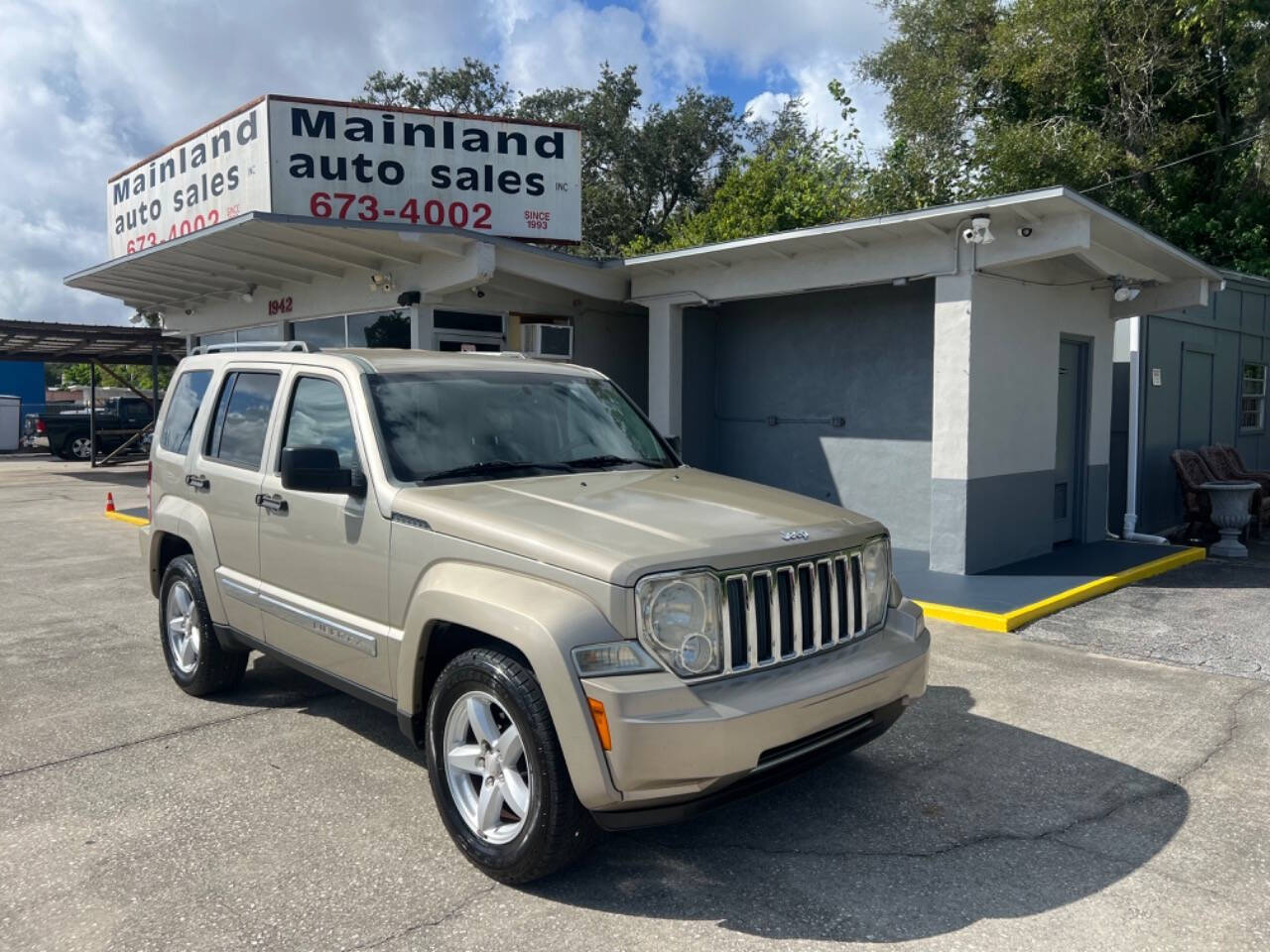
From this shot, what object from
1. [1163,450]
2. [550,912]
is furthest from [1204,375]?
[550,912]

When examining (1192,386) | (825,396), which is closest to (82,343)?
(825,396)

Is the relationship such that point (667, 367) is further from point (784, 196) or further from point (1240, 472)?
point (784, 196)

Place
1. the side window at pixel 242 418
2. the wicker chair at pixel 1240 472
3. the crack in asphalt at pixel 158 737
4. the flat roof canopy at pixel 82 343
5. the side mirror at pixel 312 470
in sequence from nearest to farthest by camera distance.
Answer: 1. the side mirror at pixel 312 470
2. the crack in asphalt at pixel 158 737
3. the side window at pixel 242 418
4. the wicker chair at pixel 1240 472
5. the flat roof canopy at pixel 82 343

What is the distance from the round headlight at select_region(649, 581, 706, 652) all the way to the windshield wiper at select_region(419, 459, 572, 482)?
1327mm

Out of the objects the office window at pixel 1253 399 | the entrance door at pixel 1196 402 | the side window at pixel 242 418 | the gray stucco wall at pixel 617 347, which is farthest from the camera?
the office window at pixel 1253 399

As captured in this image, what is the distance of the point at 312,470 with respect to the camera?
13.4 ft

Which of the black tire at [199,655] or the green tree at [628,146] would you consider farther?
the green tree at [628,146]

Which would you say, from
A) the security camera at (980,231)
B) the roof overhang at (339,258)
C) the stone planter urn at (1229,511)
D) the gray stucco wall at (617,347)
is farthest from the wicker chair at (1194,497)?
the roof overhang at (339,258)

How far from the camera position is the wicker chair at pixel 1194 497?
1209 centimetres

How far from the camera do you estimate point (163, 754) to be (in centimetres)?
487

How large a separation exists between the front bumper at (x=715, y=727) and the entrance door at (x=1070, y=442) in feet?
27.6

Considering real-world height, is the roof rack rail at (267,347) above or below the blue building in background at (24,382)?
below

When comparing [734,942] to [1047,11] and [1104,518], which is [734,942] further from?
[1047,11]

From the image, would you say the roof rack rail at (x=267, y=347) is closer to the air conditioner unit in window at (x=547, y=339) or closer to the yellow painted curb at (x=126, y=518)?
Result: the air conditioner unit in window at (x=547, y=339)
